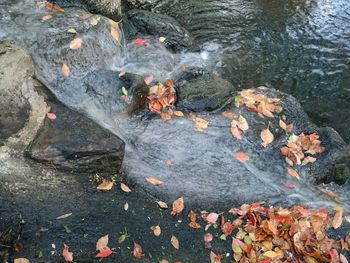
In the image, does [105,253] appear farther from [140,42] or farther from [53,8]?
[53,8]

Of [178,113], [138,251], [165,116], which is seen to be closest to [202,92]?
[178,113]

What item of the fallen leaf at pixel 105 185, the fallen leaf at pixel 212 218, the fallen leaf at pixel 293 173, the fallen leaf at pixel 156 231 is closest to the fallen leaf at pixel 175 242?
the fallen leaf at pixel 156 231

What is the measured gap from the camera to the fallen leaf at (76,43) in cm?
644

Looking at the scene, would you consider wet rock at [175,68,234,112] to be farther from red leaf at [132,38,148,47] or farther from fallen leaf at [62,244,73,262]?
fallen leaf at [62,244,73,262]

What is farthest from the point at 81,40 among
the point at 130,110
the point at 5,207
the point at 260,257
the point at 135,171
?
the point at 260,257

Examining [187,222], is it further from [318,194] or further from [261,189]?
[318,194]

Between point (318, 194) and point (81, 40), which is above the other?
point (81, 40)

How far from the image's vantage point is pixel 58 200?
470cm

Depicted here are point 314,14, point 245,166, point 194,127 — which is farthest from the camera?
point 314,14

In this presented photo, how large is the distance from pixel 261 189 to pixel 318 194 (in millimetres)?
799

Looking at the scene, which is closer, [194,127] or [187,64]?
[194,127]

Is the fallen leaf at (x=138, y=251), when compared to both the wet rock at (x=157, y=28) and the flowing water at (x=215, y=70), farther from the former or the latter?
the wet rock at (x=157, y=28)

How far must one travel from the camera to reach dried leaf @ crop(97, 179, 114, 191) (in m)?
4.94

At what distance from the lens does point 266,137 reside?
598 centimetres
